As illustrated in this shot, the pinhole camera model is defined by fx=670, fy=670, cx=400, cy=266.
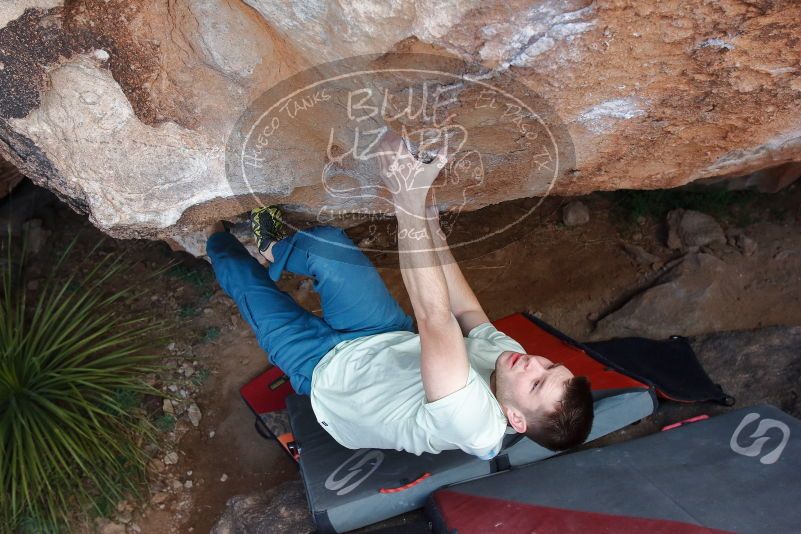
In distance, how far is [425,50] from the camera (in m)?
1.64

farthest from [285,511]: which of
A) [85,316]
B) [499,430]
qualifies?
[85,316]

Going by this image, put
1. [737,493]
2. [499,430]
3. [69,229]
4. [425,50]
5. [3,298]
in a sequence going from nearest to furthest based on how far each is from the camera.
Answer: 1. [425,50]
2. [499,430]
3. [737,493]
4. [3,298]
5. [69,229]

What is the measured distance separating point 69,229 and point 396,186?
2704 millimetres

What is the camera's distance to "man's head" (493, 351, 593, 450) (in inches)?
82.6

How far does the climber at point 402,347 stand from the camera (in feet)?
6.23

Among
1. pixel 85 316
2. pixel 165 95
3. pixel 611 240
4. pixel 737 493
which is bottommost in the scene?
pixel 737 493

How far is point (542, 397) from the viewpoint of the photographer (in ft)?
6.89

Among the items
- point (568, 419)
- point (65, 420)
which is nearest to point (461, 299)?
point (568, 419)

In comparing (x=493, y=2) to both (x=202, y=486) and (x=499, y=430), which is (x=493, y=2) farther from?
(x=202, y=486)

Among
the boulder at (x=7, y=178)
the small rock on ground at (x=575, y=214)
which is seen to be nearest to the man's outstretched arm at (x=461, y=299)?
the small rock on ground at (x=575, y=214)

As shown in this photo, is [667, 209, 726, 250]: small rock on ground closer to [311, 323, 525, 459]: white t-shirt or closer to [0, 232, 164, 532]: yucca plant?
[311, 323, 525, 459]: white t-shirt

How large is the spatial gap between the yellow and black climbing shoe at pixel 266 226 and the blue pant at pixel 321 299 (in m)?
0.08

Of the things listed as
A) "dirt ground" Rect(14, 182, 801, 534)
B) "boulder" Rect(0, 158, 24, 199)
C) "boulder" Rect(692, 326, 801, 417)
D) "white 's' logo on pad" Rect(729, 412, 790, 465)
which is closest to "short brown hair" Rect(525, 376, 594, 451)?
"white 's' logo on pad" Rect(729, 412, 790, 465)

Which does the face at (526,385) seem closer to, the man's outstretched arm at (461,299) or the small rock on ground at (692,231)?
the man's outstretched arm at (461,299)
